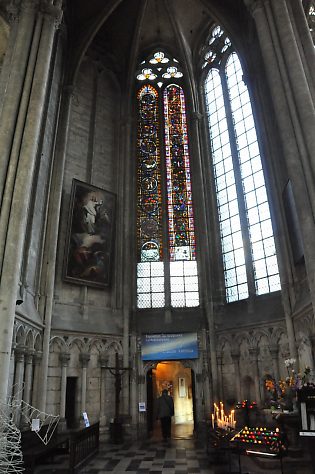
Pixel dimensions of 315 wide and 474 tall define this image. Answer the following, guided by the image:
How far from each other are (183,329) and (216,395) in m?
2.78

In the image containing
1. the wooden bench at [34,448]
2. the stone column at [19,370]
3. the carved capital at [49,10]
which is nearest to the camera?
the wooden bench at [34,448]

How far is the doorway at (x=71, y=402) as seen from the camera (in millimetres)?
13337

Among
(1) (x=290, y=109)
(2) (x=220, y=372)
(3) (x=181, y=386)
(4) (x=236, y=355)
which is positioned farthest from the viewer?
(3) (x=181, y=386)

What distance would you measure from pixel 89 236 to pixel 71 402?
6.19 metres

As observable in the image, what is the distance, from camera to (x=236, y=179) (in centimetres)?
1650

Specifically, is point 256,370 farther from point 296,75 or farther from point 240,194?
point 296,75

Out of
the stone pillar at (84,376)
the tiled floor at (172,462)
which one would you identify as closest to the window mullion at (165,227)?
the stone pillar at (84,376)

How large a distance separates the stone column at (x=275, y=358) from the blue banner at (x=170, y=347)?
3.12 meters

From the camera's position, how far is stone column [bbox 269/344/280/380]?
512 inches

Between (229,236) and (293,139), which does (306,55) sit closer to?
(293,139)

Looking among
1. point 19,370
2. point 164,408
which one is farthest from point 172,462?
point 19,370

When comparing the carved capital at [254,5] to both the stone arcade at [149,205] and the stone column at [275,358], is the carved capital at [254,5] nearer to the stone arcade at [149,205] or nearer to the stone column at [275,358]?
the stone arcade at [149,205]

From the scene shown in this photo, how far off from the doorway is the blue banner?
113 inches

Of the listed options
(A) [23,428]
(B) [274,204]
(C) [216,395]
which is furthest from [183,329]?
(A) [23,428]
